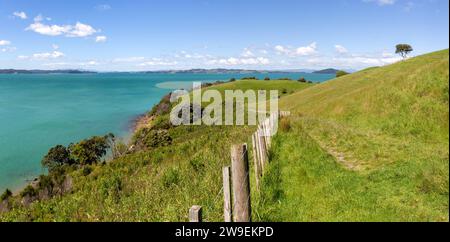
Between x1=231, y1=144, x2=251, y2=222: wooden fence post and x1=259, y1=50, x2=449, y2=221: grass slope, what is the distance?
182 cm

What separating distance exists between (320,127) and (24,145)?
5833 centimetres

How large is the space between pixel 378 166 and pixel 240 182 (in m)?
6.96

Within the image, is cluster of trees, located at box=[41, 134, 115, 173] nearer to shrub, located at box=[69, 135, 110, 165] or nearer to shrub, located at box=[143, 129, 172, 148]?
shrub, located at box=[69, 135, 110, 165]

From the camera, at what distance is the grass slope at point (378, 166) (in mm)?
7475

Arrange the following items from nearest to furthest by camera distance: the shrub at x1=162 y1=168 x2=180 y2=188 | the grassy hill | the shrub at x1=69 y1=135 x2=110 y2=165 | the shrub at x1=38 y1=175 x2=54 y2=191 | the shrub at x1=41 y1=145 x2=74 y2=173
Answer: the grassy hill → the shrub at x1=162 y1=168 x2=180 y2=188 → the shrub at x1=38 y1=175 x2=54 y2=191 → the shrub at x1=41 y1=145 x2=74 y2=173 → the shrub at x1=69 y1=135 x2=110 y2=165

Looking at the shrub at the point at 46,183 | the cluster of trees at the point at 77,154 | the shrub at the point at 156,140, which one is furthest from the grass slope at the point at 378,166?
the cluster of trees at the point at 77,154

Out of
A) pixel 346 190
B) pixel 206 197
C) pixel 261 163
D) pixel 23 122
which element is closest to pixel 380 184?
pixel 346 190

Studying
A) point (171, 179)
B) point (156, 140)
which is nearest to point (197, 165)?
point (171, 179)

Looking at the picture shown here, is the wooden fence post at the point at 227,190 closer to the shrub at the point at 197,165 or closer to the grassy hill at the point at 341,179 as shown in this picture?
the grassy hill at the point at 341,179

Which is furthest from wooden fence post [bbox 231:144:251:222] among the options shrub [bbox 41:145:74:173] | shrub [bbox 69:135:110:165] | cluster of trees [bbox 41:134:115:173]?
shrub [bbox 69:135:110:165]

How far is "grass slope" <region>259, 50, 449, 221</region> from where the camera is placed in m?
7.47

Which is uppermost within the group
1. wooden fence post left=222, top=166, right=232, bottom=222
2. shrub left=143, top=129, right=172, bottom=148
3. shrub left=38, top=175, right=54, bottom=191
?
wooden fence post left=222, top=166, right=232, bottom=222

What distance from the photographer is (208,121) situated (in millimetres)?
61281
